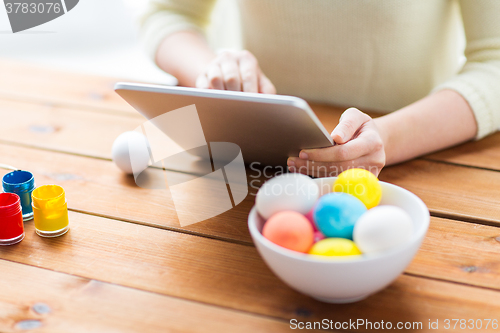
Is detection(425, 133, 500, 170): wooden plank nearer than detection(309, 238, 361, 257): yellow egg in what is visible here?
No

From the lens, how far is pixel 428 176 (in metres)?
0.87

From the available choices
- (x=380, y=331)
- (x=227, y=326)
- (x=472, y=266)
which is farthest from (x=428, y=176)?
(x=227, y=326)

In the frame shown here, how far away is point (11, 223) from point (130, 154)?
25cm

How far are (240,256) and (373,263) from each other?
23 cm

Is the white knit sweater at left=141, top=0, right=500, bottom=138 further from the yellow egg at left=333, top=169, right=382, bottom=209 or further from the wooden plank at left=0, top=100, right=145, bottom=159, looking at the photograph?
the yellow egg at left=333, top=169, right=382, bottom=209

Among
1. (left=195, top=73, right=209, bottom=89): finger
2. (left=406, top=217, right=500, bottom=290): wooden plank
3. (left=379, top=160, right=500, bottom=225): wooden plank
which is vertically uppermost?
(left=195, top=73, right=209, bottom=89): finger

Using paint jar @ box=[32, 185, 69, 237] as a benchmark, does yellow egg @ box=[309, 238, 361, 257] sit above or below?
above

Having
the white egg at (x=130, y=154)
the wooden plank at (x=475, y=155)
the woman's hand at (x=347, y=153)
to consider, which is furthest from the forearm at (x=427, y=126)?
the white egg at (x=130, y=154)

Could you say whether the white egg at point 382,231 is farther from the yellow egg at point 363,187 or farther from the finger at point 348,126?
the finger at point 348,126

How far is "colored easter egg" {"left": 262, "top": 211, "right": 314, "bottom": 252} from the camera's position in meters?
0.52

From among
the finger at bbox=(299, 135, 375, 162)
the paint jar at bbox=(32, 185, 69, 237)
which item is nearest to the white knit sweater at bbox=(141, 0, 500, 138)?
the finger at bbox=(299, 135, 375, 162)

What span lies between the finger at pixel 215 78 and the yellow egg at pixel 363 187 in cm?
40

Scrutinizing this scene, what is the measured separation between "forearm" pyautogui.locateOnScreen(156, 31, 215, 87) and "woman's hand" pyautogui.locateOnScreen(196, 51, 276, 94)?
5.9 inches

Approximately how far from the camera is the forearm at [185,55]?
3.74ft
